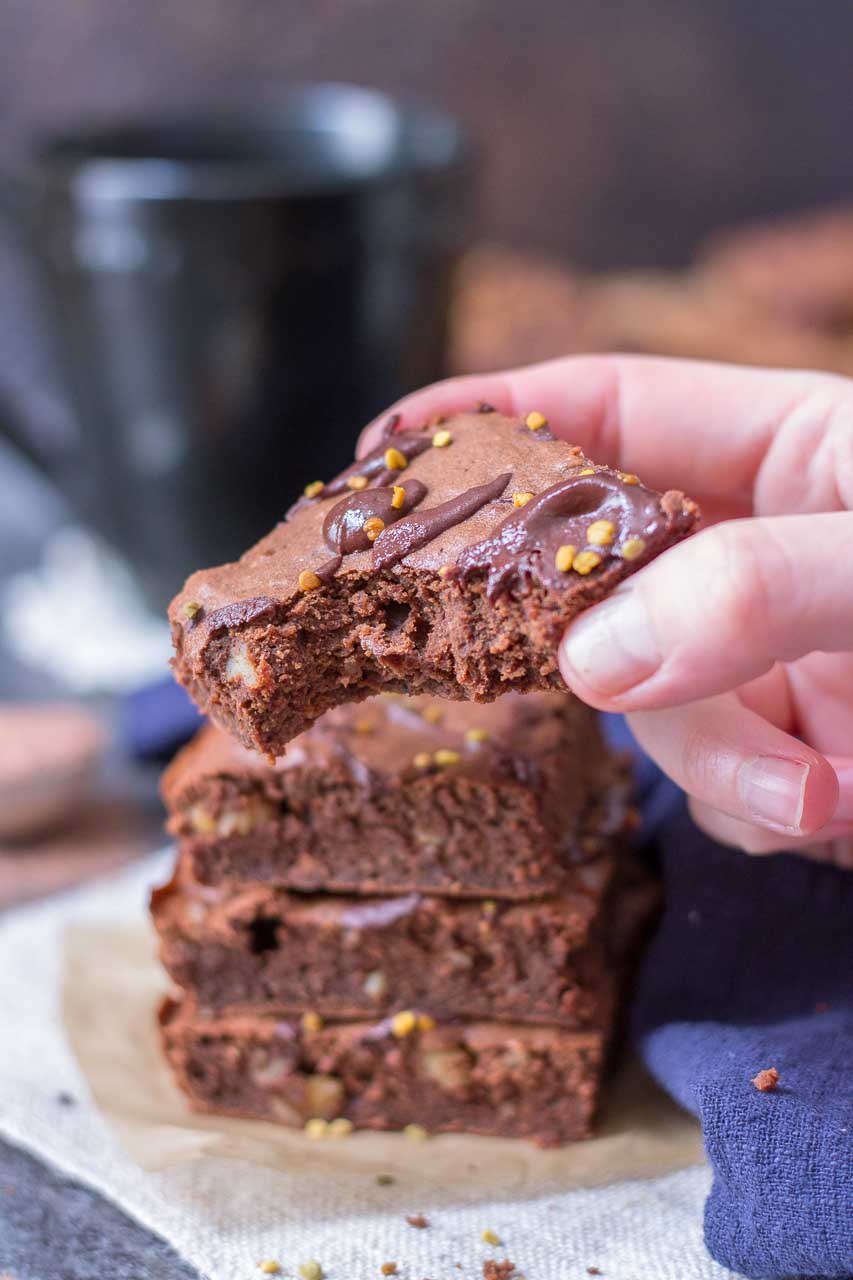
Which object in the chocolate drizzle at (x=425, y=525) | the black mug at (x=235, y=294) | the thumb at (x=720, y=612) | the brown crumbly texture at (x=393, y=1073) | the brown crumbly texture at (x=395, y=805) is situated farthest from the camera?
the black mug at (x=235, y=294)

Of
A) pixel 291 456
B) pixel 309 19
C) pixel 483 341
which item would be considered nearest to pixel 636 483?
pixel 291 456

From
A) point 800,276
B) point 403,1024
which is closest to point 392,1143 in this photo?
point 403,1024

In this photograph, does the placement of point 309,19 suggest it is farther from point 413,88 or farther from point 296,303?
point 296,303

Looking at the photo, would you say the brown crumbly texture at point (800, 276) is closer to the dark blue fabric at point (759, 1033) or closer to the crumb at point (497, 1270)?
the dark blue fabric at point (759, 1033)

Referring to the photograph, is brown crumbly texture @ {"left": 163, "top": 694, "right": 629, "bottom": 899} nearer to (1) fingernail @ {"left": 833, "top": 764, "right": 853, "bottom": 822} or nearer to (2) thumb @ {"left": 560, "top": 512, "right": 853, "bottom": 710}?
(1) fingernail @ {"left": 833, "top": 764, "right": 853, "bottom": 822}

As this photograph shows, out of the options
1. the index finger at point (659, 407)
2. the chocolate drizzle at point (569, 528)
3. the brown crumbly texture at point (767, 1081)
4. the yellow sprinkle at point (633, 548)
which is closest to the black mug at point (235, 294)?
the index finger at point (659, 407)

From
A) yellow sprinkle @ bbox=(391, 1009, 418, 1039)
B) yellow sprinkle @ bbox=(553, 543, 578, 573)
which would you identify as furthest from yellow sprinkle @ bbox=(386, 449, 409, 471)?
yellow sprinkle @ bbox=(391, 1009, 418, 1039)

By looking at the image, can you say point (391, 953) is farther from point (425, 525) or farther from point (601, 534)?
point (601, 534)
